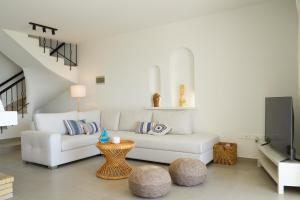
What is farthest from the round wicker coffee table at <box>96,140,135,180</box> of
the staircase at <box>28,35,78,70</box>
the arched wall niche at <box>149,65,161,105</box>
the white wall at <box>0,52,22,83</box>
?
the white wall at <box>0,52,22,83</box>

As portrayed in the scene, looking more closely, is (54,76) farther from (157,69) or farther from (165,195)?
(165,195)

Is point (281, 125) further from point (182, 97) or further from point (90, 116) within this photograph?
point (90, 116)

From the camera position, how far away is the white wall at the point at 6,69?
7027mm

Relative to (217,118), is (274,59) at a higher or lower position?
higher

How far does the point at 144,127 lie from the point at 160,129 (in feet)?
1.10

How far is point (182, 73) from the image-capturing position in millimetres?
5004

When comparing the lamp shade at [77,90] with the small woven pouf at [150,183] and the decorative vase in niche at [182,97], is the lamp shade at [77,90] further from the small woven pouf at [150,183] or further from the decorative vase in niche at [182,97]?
the small woven pouf at [150,183]

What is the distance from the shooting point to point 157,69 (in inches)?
209

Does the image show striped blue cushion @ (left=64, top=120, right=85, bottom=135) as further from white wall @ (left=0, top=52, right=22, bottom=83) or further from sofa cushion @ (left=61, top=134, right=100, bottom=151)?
white wall @ (left=0, top=52, right=22, bottom=83)

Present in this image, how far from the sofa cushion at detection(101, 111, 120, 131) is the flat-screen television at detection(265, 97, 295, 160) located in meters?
2.95

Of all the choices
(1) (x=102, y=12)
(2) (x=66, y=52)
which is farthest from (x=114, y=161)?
(2) (x=66, y=52)

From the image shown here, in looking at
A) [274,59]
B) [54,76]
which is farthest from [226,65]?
[54,76]

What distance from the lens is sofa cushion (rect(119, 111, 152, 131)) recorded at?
494 centimetres

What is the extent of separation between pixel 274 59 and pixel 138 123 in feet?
8.73
